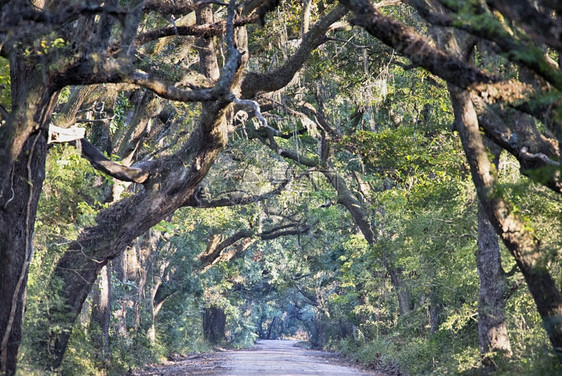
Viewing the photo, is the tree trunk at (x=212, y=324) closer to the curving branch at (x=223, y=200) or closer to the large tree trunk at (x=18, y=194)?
the curving branch at (x=223, y=200)

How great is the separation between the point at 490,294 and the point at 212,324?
39.4 metres

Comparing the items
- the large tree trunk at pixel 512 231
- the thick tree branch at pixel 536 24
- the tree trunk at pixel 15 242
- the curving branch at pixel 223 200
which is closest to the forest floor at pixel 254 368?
the curving branch at pixel 223 200

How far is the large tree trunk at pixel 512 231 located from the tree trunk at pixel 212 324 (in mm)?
40595

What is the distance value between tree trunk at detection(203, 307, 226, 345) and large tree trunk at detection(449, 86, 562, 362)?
40595 millimetres

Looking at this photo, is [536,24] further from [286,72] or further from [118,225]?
[118,225]

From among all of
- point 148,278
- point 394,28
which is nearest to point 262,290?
point 148,278

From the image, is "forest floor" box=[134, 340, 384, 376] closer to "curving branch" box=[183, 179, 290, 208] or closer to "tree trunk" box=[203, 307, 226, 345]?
"curving branch" box=[183, 179, 290, 208]

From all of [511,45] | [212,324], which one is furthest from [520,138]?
[212,324]

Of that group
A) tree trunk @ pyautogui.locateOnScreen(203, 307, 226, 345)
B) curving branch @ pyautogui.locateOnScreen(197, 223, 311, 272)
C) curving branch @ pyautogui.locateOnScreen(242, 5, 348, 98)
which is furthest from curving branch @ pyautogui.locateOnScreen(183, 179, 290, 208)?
tree trunk @ pyautogui.locateOnScreen(203, 307, 226, 345)

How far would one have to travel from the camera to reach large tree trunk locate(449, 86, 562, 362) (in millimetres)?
8508

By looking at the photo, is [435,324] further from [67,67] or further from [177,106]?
[67,67]

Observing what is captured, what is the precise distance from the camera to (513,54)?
243 inches

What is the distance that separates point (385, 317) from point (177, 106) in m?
15.0

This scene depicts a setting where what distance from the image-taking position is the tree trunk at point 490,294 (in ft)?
40.8
